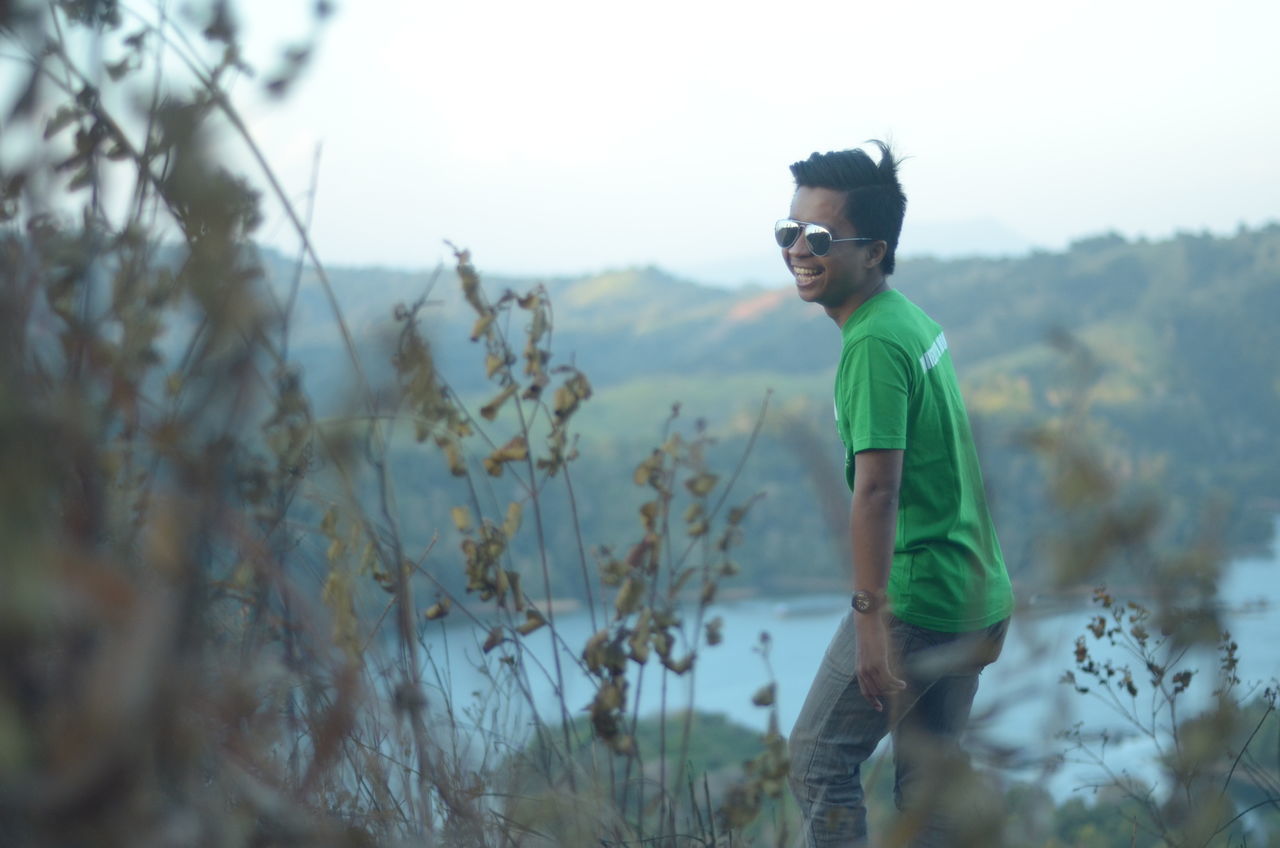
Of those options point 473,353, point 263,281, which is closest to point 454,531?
point 473,353

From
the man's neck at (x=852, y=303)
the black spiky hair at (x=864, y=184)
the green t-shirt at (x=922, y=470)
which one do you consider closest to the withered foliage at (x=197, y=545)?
the green t-shirt at (x=922, y=470)

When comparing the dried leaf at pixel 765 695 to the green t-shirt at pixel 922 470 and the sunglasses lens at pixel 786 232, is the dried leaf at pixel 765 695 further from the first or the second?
the sunglasses lens at pixel 786 232

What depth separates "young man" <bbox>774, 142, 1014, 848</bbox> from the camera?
2398 millimetres

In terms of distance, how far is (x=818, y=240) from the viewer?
2.67 meters

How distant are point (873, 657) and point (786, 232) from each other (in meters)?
0.95

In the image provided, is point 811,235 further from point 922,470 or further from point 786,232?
point 922,470

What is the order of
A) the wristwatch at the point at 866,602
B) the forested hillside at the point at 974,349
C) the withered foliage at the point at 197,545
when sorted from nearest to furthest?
the withered foliage at the point at 197,545 < the wristwatch at the point at 866,602 < the forested hillside at the point at 974,349

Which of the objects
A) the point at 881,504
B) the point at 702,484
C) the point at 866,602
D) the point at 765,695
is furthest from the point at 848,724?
the point at 702,484

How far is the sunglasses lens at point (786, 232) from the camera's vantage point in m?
2.70

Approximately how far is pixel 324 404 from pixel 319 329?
0.21 metres

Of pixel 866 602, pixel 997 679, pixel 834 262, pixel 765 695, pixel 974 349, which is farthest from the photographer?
pixel 974 349

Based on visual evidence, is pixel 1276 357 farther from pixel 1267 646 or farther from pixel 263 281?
pixel 263 281

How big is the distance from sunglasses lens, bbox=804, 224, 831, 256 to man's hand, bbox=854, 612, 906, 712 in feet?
2.62

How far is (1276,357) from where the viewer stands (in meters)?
33.2
